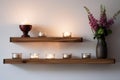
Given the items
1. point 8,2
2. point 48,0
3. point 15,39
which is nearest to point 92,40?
point 48,0

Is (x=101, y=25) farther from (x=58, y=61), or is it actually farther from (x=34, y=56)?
(x=34, y=56)

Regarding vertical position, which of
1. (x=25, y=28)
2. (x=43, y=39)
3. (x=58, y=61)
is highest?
(x=25, y=28)

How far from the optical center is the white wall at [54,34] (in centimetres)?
245

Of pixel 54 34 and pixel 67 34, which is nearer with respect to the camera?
pixel 67 34

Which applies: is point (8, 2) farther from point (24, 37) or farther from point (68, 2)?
point (68, 2)

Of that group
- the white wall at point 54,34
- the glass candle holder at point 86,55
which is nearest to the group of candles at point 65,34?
the white wall at point 54,34

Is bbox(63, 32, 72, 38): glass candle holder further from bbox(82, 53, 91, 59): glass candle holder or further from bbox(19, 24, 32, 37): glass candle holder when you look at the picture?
bbox(19, 24, 32, 37): glass candle holder

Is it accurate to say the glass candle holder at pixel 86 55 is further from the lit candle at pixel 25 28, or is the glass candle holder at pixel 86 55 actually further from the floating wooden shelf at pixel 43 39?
the lit candle at pixel 25 28

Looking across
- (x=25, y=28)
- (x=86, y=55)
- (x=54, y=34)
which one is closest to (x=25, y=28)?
(x=25, y=28)

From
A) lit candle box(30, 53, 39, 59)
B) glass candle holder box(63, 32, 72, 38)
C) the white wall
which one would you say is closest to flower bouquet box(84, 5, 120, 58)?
the white wall

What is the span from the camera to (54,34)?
247cm

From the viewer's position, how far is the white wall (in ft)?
8.05

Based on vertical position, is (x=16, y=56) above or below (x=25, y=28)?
below

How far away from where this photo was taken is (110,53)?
8.11ft
